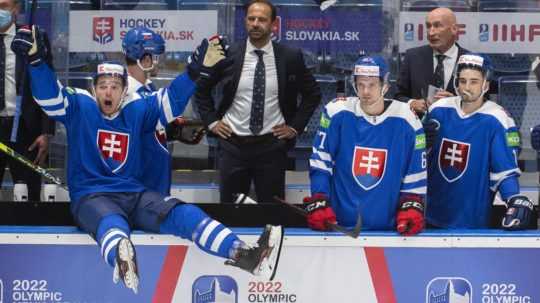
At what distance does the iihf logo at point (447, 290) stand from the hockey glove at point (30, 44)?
5.30ft

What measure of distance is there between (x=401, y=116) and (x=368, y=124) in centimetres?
12

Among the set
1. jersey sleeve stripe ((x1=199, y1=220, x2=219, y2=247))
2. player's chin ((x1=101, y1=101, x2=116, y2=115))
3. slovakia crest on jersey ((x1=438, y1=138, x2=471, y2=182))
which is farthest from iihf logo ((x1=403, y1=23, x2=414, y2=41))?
jersey sleeve stripe ((x1=199, y1=220, x2=219, y2=247))

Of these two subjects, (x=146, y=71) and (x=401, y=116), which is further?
(x=146, y=71)

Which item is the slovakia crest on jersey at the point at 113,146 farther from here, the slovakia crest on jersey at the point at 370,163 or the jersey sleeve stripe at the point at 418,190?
the jersey sleeve stripe at the point at 418,190

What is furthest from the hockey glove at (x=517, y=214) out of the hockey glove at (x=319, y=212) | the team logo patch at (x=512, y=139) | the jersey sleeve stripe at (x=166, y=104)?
the jersey sleeve stripe at (x=166, y=104)

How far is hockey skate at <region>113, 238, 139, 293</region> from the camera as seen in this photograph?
411cm

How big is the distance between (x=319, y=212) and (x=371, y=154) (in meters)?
0.32

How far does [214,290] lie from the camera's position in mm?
4434

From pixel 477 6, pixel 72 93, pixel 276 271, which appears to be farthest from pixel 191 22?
pixel 276 271

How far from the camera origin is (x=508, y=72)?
6.92 meters

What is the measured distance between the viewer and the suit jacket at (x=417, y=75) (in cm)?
569

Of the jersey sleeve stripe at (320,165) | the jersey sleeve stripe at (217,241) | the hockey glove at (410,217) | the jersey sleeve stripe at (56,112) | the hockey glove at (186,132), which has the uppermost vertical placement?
the jersey sleeve stripe at (56,112)

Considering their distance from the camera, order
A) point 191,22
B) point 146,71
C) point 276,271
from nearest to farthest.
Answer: point 276,271
point 146,71
point 191,22

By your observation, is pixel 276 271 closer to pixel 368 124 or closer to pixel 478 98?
pixel 368 124
